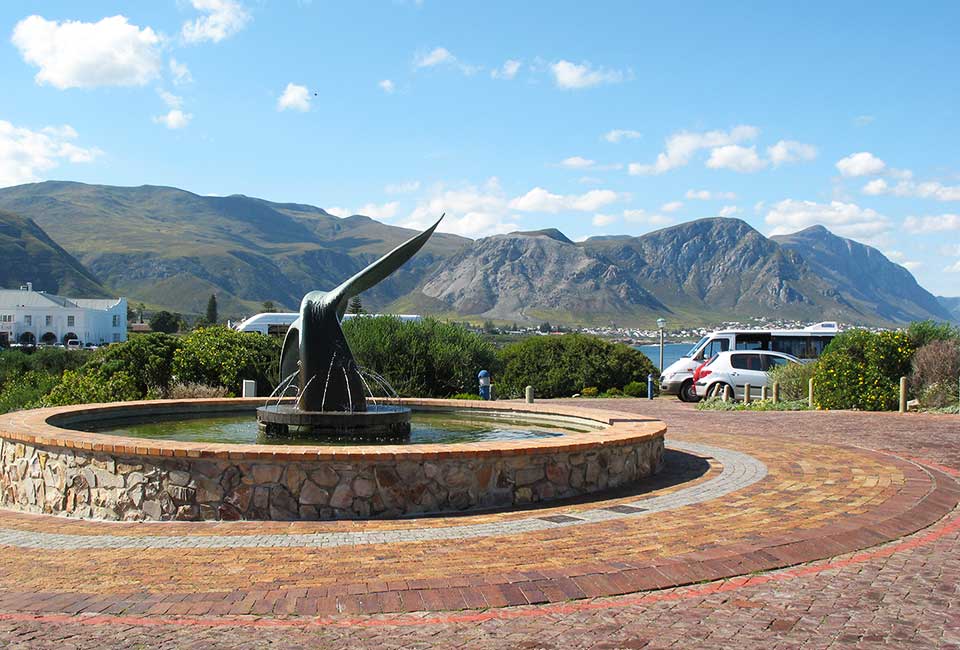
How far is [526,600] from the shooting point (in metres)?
5.44

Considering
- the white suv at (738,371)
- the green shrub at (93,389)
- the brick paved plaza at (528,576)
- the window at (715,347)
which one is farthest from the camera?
the window at (715,347)

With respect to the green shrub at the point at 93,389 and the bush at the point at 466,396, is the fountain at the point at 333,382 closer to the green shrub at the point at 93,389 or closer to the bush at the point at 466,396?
the green shrub at the point at 93,389

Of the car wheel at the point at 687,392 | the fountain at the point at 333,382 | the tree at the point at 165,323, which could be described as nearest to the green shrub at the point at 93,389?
the fountain at the point at 333,382

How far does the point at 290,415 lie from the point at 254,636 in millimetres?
6118

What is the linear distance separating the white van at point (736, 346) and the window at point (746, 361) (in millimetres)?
1385

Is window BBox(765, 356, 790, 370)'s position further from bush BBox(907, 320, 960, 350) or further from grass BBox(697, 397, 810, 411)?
bush BBox(907, 320, 960, 350)

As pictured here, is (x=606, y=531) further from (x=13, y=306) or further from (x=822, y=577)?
(x=13, y=306)

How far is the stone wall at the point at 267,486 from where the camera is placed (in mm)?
7879

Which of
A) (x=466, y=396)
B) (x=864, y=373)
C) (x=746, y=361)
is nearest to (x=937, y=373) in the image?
(x=864, y=373)

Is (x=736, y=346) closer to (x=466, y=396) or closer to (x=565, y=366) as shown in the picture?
(x=565, y=366)

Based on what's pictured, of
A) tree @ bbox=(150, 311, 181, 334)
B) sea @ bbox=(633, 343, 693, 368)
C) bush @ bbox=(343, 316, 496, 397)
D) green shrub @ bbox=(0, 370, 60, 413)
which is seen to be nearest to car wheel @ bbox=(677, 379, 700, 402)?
bush @ bbox=(343, 316, 496, 397)

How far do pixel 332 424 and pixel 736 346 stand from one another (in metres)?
22.5

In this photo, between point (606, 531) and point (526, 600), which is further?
point (606, 531)

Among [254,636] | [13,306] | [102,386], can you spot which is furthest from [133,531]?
[13,306]
